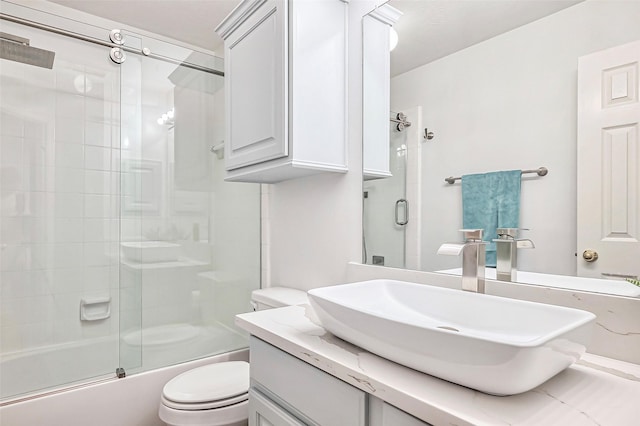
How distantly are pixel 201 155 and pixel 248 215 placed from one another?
0.46m

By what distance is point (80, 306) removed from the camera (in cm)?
207

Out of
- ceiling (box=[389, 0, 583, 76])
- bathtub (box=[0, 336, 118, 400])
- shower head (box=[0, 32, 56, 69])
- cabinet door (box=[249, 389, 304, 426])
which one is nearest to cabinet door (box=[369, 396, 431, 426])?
cabinet door (box=[249, 389, 304, 426])

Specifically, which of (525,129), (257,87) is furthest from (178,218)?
(525,129)

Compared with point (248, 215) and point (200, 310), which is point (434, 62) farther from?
point (200, 310)

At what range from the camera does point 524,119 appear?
1.03 m

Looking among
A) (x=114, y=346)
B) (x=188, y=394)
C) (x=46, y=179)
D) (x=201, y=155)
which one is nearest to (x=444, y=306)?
(x=188, y=394)

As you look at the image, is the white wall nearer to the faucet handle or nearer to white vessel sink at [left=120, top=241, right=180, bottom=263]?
the faucet handle

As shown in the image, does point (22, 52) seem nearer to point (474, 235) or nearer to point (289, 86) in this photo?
point (289, 86)

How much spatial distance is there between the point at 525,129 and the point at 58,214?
2.33m

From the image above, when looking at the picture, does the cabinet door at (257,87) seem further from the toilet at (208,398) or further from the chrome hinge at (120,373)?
the chrome hinge at (120,373)

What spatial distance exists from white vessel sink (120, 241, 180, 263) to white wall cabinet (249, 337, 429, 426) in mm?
1140

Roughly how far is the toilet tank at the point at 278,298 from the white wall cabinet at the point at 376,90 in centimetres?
64

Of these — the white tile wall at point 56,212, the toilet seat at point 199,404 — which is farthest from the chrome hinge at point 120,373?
the toilet seat at point 199,404

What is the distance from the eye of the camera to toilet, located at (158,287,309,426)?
1368 mm
